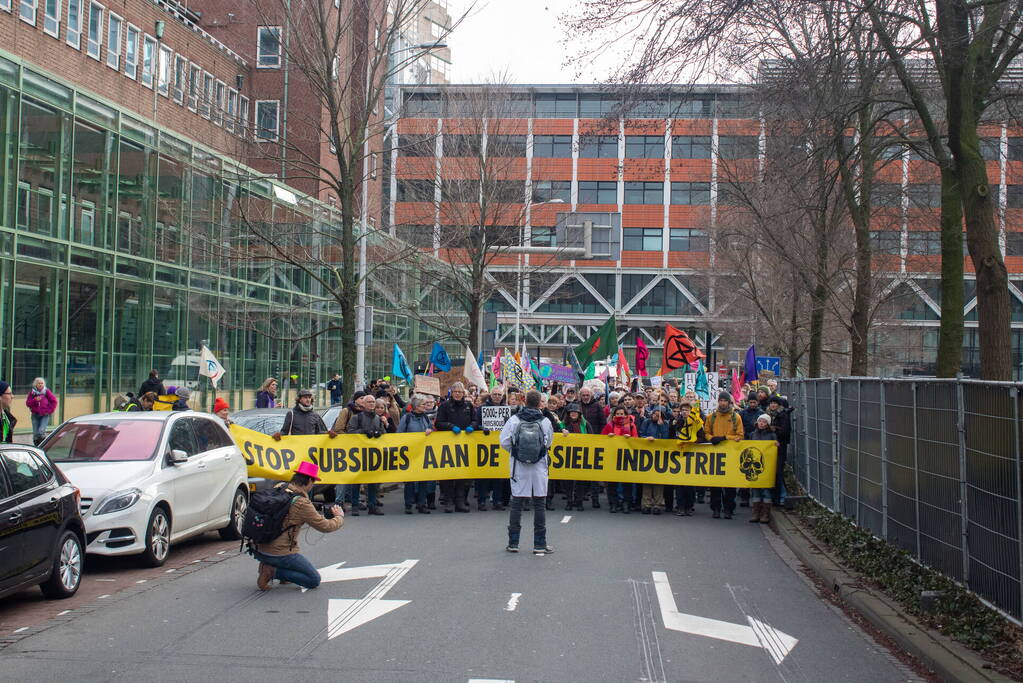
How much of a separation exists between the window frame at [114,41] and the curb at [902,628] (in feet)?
109

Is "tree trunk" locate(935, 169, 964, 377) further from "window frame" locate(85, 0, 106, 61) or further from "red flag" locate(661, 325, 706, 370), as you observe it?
"window frame" locate(85, 0, 106, 61)

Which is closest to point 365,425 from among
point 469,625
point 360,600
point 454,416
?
point 454,416

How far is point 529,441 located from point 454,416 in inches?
193

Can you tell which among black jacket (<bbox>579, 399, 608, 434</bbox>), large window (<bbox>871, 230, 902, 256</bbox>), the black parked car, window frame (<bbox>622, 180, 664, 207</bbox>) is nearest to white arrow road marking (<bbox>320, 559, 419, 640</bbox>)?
the black parked car

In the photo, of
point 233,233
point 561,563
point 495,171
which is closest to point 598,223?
point 495,171

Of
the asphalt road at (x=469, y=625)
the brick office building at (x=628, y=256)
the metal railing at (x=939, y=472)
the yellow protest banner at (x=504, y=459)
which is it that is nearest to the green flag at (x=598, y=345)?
the brick office building at (x=628, y=256)

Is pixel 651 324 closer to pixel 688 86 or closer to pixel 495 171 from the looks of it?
pixel 495 171

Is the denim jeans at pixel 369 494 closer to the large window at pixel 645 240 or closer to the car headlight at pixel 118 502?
the car headlight at pixel 118 502

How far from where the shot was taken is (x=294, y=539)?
33.8 ft

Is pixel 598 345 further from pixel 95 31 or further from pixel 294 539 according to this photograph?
pixel 95 31

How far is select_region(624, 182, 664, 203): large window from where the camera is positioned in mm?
77500

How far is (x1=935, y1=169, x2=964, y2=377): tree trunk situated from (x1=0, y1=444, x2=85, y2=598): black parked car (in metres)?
10.3

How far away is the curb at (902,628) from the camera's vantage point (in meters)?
7.45

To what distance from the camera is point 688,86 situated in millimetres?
12742
